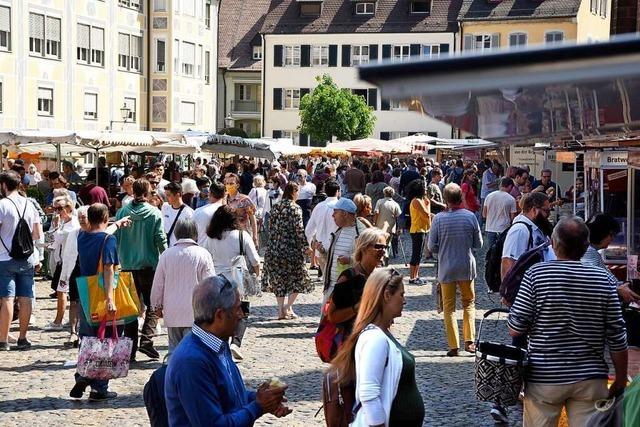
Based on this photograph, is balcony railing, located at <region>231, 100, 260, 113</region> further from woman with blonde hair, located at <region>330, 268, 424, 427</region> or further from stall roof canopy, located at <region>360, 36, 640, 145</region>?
stall roof canopy, located at <region>360, 36, 640, 145</region>

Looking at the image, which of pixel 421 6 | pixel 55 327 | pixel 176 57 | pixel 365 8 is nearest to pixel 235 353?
pixel 55 327

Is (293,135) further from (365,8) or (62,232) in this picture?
(62,232)

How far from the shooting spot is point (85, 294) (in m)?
9.27

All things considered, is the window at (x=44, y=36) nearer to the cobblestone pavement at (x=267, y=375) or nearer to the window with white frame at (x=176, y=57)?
the window with white frame at (x=176, y=57)

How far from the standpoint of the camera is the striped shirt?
5.85m

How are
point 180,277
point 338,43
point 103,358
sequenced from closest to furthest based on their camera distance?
point 103,358
point 180,277
point 338,43

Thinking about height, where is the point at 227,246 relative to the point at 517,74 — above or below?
below

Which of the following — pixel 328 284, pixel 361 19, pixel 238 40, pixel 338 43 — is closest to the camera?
pixel 328 284

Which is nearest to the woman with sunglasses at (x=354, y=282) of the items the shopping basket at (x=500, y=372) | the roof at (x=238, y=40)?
the shopping basket at (x=500, y=372)

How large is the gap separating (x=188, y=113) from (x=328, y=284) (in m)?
50.0

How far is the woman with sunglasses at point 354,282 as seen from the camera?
6562mm

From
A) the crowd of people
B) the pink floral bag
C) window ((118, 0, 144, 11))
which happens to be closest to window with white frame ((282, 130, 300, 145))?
window ((118, 0, 144, 11))

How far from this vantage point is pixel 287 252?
14.4 meters

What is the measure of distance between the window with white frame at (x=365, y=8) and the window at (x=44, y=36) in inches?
1270
